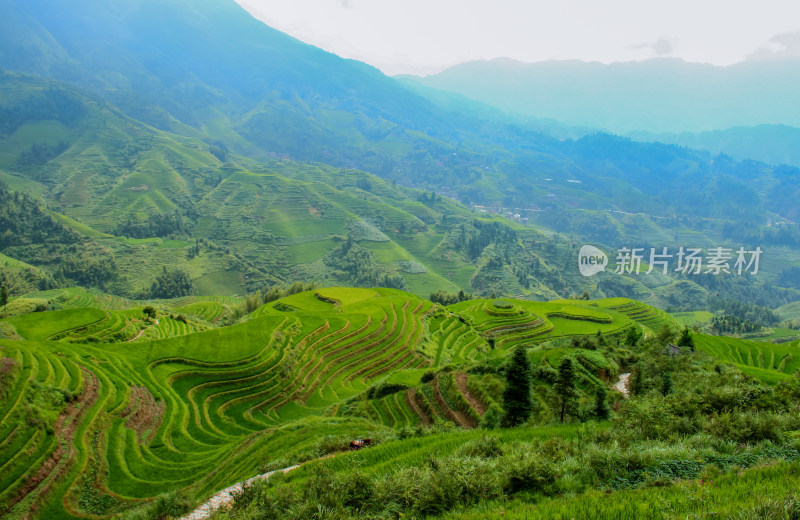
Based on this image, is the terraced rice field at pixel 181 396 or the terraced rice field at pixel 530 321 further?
the terraced rice field at pixel 530 321

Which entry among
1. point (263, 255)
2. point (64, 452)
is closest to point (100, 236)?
point (263, 255)

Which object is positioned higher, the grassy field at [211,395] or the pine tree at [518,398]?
the pine tree at [518,398]

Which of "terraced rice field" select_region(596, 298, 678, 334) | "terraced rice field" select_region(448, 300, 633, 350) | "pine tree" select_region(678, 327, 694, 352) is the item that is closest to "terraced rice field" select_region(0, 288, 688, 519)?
"pine tree" select_region(678, 327, 694, 352)

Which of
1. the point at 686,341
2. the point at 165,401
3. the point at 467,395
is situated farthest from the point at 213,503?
the point at 686,341

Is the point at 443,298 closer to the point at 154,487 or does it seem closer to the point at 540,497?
the point at 154,487

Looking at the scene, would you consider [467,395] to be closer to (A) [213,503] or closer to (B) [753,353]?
(A) [213,503]

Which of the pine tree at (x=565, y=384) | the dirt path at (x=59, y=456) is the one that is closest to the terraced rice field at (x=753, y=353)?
the pine tree at (x=565, y=384)

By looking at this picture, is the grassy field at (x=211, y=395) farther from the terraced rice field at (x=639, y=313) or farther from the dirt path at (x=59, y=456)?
the terraced rice field at (x=639, y=313)
